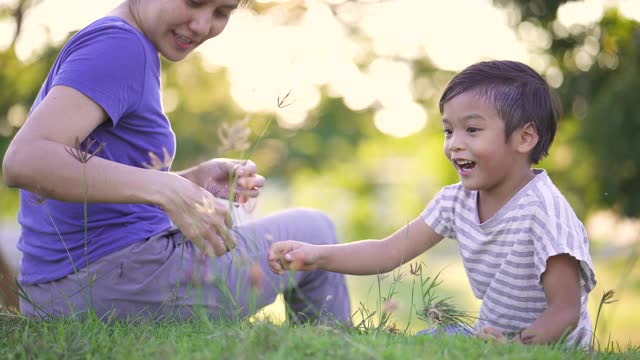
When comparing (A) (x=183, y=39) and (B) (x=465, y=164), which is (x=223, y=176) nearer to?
(A) (x=183, y=39)

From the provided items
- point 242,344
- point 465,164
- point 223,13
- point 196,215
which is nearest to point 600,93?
point 465,164

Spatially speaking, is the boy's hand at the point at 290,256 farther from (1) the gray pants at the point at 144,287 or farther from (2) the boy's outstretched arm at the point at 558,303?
(2) the boy's outstretched arm at the point at 558,303

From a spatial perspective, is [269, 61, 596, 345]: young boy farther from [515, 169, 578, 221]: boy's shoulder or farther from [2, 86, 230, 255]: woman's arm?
[2, 86, 230, 255]: woman's arm

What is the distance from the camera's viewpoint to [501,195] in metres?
2.89

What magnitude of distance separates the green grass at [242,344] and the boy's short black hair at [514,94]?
2.82ft

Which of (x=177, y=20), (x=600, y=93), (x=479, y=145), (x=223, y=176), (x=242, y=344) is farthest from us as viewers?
(x=600, y=93)

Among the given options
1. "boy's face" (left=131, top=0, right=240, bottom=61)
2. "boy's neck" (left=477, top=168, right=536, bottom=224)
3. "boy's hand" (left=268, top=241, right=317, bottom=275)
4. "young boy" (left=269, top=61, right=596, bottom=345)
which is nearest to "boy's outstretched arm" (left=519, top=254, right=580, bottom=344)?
"young boy" (left=269, top=61, right=596, bottom=345)

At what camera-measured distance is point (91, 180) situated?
2426 millimetres

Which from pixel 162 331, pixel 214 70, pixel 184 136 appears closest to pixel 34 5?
pixel 184 136

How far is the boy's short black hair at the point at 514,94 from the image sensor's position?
2.85 m

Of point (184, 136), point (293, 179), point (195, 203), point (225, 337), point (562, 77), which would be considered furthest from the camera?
point (293, 179)

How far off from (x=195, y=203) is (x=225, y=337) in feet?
1.37

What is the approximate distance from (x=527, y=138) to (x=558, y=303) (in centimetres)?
Result: 66

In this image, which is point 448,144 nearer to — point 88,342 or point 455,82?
point 455,82
